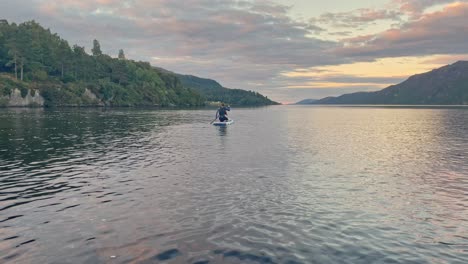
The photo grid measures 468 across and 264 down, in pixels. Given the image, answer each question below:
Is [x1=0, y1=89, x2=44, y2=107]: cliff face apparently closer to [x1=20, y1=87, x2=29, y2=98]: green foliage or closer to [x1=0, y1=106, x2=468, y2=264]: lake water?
[x1=20, y1=87, x2=29, y2=98]: green foliage

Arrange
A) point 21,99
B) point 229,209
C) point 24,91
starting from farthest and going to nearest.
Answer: point 21,99 < point 24,91 < point 229,209

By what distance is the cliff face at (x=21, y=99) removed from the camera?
554ft

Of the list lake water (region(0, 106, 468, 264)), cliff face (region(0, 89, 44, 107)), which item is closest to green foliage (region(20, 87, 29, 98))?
cliff face (region(0, 89, 44, 107))

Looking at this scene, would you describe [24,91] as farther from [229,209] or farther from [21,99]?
[229,209]

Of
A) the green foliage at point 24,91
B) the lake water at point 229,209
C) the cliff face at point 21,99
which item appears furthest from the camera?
the green foliage at point 24,91

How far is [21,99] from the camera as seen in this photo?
17738 cm

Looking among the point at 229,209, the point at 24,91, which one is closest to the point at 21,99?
the point at 24,91

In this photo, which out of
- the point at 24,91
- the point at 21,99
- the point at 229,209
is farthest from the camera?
the point at 21,99

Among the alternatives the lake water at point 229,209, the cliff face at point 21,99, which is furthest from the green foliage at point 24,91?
the lake water at point 229,209

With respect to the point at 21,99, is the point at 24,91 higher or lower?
higher

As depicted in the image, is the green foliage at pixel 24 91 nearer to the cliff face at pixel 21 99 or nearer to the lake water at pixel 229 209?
the cliff face at pixel 21 99

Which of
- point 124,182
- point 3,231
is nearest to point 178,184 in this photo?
point 124,182

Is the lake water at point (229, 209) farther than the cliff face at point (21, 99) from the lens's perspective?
No

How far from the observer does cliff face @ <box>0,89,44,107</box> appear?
554 feet
